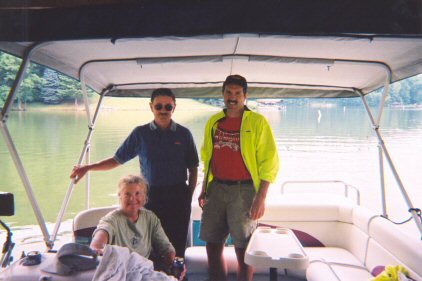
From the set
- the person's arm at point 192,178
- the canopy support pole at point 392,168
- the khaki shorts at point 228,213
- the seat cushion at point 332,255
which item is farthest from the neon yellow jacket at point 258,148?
the seat cushion at point 332,255

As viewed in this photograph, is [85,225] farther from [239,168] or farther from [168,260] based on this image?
[239,168]

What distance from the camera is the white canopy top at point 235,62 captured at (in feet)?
7.88

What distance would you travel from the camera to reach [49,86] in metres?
29.3

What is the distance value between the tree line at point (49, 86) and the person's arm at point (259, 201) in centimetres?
1685

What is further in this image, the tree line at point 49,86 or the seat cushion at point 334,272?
the tree line at point 49,86

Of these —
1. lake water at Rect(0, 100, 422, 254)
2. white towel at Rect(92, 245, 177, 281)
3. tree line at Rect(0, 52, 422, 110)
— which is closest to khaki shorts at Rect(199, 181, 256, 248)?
white towel at Rect(92, 245, 177, 281)

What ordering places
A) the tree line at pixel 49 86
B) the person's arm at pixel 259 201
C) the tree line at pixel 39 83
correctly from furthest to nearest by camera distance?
the tree line at pixel 39 83
the tree line at pixel 49 86
the person's arm at pixel 259 201

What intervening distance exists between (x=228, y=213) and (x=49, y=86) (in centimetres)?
2968

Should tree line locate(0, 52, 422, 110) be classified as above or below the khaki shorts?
above

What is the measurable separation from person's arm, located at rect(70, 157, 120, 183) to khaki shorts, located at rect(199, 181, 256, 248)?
754mm

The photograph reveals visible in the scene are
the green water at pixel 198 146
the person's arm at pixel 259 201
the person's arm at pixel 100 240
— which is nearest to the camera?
the person's arm at pixel 100 240

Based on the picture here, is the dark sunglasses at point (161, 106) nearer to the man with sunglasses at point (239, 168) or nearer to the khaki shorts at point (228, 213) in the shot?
the man with sunglasses at point (239, 168)

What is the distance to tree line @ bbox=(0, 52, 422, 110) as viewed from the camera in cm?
1919

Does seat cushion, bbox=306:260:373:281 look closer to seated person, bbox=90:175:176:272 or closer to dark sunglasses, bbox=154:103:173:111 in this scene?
seated person, bbox=90:175:176:272
